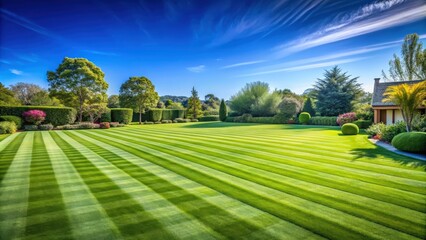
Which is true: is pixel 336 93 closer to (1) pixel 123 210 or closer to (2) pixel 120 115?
(2) pixel 120 115

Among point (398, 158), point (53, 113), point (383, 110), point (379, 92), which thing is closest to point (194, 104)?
point (53, 113)

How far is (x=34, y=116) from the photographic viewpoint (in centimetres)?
2106

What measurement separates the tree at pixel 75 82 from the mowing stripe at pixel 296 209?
2683 centimetres

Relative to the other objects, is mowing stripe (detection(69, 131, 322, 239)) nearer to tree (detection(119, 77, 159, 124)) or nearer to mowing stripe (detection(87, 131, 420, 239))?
mowing stripe (detection(87, 131, 420, 239))

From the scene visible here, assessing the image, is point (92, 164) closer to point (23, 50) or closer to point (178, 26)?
point (23, 50)

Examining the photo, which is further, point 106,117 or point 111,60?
point 106,117

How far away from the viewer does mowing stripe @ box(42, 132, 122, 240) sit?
8.43 feet

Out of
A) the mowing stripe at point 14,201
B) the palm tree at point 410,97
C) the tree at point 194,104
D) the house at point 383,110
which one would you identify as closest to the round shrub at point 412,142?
the palm tree at point 410,97

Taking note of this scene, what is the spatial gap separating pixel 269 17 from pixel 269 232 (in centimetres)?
899

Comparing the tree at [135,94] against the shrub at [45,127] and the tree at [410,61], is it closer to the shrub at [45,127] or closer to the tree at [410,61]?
the shrub at [45,127]

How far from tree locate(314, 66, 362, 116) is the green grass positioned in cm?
2465

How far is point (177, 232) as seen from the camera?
2568 mm

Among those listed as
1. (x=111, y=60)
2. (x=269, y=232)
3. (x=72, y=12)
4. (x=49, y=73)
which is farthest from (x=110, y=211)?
(x=49, y=73)

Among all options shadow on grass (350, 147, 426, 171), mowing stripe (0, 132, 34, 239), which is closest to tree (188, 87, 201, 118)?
shadow on grass (350, 147, 426, 171)
